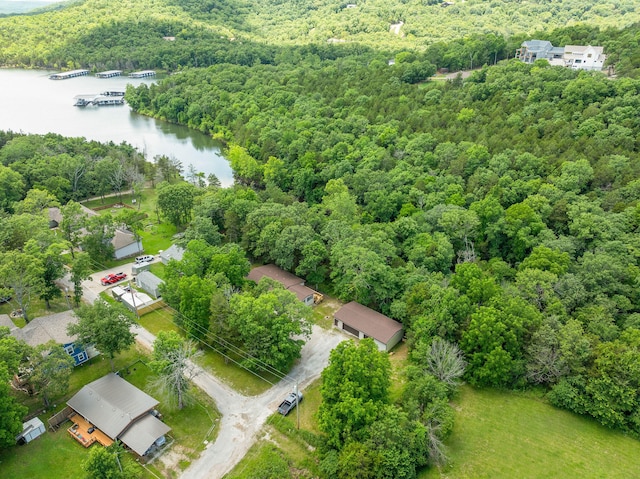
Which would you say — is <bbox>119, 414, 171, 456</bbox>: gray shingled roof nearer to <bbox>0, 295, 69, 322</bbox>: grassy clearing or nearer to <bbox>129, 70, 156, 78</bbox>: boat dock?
<bbox>0, 295, 69, 322</bbox>: grassy clearing

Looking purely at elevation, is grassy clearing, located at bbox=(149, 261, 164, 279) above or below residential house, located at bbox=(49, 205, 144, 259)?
below

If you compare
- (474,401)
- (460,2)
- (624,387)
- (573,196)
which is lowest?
(474,401)

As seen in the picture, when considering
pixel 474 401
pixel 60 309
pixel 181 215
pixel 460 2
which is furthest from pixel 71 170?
pixel 460 2

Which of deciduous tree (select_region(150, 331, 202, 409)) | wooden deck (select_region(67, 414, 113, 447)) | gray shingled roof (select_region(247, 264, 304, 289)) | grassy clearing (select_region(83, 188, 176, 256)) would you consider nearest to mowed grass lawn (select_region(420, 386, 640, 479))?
deciduous tree (select_region(150, 331, 202, 409))

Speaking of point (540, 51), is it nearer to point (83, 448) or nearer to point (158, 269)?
point (158, 269)

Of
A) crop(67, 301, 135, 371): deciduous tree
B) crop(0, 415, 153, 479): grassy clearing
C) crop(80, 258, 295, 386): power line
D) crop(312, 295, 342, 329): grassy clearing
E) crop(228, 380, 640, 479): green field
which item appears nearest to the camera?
crop(0, 415, 153, 479): grassy clearing

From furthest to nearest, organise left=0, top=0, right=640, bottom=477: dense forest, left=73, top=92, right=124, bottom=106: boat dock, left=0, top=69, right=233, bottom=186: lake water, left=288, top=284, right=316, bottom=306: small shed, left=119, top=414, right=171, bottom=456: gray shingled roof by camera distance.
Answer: left=73, top=92, right=124, bottom=106: boat dock, left=0, top=69, right=233, bottom=186: lake water, left=288, top=284, right=316, bottom=306: small shed, left=0, top=0, right=640, bottom=477: dense forest, left=119, top=414, right=171, bottom=456: gray shingled roof

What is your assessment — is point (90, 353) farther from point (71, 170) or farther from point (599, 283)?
point (599, 283)

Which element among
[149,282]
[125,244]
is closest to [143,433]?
[149,282]
